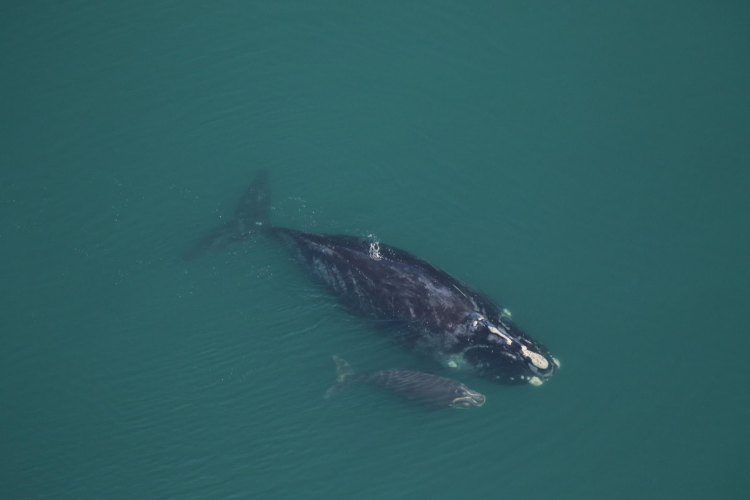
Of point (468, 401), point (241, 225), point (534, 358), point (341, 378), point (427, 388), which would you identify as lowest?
point (468, 401)

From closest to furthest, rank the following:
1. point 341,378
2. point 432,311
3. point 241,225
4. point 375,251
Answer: point 432,311 < point 341,378 < point 375,251 < point 241,225

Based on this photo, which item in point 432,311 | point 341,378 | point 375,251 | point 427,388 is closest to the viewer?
point 427,388

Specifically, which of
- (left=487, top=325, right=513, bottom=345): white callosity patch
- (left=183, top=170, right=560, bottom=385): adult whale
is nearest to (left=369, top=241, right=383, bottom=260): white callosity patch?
(left=183, top=170, right=560, bottom=385): adult whale

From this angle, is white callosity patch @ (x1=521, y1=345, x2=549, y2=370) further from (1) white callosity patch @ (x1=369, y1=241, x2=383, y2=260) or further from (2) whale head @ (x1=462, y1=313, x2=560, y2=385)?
(1) white callosity patch @ (x1=369, y1=241, x2=383, y2=260)

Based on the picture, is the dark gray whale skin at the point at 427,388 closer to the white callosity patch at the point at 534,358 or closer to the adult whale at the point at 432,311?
the adult whale at the point at 432,311

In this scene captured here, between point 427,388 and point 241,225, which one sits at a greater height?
point 241,225

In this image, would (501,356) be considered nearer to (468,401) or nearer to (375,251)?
(468,401)

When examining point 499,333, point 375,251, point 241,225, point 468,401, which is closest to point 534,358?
point 499,333

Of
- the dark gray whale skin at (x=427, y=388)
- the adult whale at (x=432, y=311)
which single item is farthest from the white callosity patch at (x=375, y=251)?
the dark gray whale skin at (x=427, y=388)
